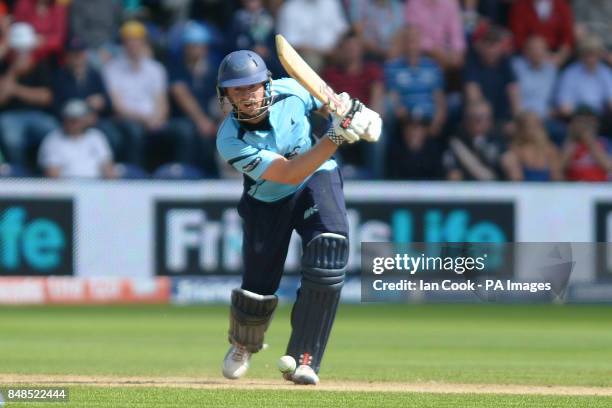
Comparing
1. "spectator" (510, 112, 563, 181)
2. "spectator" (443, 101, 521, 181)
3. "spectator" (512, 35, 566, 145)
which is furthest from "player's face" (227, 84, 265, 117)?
"spectator" (512, 35, 566, 145)

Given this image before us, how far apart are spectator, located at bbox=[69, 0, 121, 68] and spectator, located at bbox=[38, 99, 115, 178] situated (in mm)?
1256

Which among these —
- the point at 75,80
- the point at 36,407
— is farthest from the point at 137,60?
the point at 36,407

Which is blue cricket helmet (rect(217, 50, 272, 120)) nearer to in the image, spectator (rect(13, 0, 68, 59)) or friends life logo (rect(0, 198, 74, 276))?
friends life logo (rect(0, 198, 74, 276))

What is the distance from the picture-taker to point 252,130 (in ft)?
23.6

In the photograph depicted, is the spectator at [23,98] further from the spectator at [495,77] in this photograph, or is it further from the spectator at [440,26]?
the spectator at [495,77]

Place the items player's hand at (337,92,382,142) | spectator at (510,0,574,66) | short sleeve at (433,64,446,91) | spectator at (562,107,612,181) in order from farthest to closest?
spectator at (510,0,574,66) < short sleeve at (433,64,446,91) < spectator at (562,107,612,181) < player's hand at (337,92,382,142)

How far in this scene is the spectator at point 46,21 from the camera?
14.8 m

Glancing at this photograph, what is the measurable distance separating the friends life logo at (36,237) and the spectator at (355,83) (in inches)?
119

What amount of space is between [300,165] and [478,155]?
25.4ft

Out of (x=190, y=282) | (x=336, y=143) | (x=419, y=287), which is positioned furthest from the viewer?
(x=190, y=282)

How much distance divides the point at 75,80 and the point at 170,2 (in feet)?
5.89

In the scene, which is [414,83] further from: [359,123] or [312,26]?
[359,123]

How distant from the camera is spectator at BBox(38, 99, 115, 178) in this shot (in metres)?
14.0

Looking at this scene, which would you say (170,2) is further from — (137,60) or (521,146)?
(521,146)
